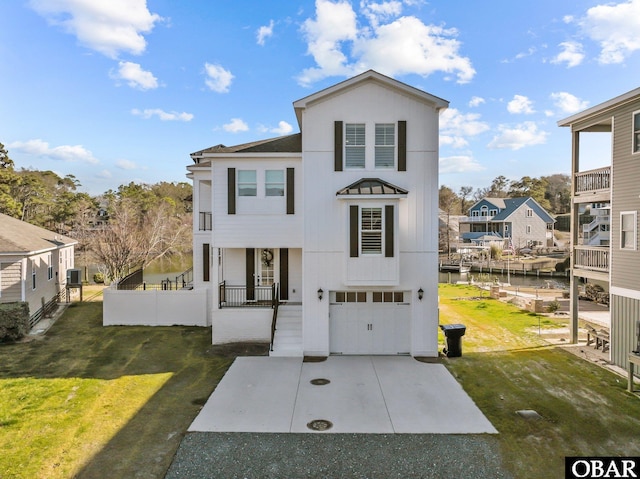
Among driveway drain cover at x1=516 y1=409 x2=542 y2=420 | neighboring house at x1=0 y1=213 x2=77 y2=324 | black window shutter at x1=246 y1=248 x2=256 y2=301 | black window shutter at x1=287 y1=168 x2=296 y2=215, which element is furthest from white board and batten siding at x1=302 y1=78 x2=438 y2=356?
neighboring house at x1=0 y1=213 x2=77 y2=324

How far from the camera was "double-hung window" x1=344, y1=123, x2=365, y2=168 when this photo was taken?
12.1 meters

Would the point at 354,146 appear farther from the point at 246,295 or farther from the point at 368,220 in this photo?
the point at 246,295

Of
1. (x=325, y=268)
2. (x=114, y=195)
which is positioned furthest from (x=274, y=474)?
(x=114, y=195)

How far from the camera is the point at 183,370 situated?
11.0 meters

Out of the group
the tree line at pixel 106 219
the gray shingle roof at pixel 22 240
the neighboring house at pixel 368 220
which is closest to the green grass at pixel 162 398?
the neighboring house at pixel 368 220

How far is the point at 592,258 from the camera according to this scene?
12820mm

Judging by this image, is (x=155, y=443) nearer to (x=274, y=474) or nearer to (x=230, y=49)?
(x=274, y=474)

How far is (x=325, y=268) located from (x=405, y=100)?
233 inches

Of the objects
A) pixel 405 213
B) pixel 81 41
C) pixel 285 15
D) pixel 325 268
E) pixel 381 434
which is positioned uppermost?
pixel 285 15

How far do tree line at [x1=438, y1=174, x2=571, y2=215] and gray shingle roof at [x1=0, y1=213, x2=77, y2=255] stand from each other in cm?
5911

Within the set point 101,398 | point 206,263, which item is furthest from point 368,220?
point 101,398

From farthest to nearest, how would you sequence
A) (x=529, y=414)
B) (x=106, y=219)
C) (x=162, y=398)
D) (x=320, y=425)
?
(x=106, y=219), (x=162, y=398), (x=529, y=414), (x=320, y=425)

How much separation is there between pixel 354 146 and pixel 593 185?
8277 mm

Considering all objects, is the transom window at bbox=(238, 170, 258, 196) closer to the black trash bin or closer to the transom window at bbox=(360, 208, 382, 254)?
the transom window at bbox=(360, 208, 382, 254)
